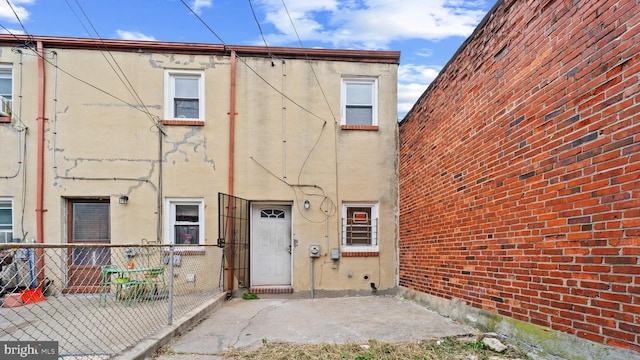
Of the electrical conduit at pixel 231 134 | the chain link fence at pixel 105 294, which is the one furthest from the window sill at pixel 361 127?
the chain link fence at pixel 105 294

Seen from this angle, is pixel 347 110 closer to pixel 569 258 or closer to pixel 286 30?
pixel 286 30

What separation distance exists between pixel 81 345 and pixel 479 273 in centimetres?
453

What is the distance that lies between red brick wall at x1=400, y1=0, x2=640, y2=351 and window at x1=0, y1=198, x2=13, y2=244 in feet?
26.6

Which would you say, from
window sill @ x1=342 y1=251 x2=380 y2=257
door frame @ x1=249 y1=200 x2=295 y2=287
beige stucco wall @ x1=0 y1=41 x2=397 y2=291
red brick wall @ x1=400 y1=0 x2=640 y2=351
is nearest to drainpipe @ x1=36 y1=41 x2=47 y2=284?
beige stucco wall @ x1=0 y1=41 x2=397 y2=291

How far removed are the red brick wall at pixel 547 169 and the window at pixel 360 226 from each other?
78.0 inches

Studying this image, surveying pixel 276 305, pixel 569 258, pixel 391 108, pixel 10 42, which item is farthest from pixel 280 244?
pixel 10 42

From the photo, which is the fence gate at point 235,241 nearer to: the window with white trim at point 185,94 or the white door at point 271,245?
the white door at point 271,245

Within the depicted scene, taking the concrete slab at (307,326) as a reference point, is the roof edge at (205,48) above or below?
above

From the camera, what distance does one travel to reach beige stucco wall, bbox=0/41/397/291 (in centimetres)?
673

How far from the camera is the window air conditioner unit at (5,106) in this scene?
6516 millimetres

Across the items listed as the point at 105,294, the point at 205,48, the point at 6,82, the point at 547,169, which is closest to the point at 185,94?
the point at 205,48

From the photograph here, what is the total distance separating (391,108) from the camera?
289 inches

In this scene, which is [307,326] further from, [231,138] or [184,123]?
[184,123]

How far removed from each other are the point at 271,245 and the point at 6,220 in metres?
5.23
